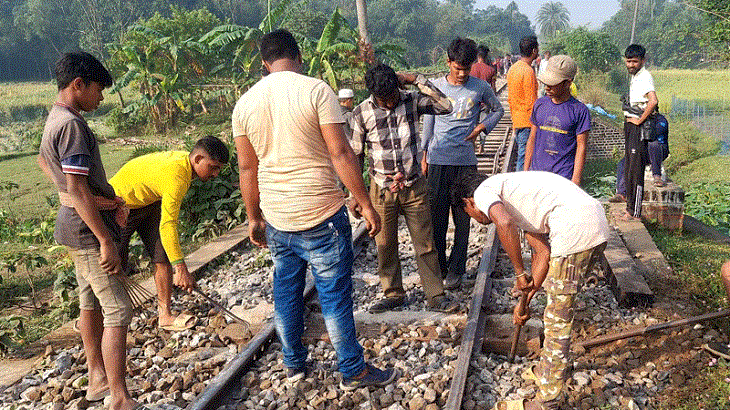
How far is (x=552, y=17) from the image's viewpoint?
143 metres

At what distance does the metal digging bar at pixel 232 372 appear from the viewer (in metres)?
3.29

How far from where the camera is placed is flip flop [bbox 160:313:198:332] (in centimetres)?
433

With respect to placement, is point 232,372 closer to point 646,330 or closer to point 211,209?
point 646,330

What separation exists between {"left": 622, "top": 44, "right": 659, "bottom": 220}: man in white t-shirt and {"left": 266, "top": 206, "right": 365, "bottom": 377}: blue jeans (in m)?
4.05

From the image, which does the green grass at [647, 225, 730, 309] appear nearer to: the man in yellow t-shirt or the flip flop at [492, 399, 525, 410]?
the flip flop at [492, 399, 525, 410]

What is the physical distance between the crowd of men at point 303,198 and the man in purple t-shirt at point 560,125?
0.4 inches

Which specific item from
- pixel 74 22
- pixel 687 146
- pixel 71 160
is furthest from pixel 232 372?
pixel 74 22

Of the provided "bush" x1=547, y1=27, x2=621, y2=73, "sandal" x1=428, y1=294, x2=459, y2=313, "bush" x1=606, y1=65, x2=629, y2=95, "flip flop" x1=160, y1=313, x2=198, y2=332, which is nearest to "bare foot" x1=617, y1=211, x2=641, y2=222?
"sandal" x1=428, y1=294, x2=459, y2=313

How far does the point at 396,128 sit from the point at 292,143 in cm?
126

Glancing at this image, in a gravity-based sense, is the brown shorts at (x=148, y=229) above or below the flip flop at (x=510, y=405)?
above

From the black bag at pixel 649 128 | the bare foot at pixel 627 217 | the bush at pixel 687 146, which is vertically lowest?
the bush at pixel 687 146

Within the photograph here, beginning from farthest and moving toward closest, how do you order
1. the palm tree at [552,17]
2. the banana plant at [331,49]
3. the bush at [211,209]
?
the palm tree at [552,17] → the banana plant at [331,49] → the bush at [211,209]

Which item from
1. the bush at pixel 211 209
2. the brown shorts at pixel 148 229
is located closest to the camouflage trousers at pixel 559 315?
the brown shorts at pixel 148 229

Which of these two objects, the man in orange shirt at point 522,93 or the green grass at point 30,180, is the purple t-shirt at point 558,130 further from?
the green grass at point 30,180
